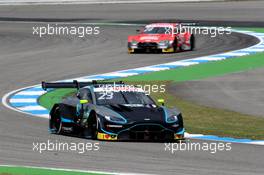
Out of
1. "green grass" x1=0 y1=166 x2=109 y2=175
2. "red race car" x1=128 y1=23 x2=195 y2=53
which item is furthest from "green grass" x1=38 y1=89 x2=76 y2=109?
"red race car" x1=128 y1=23 x2=195 y2=53

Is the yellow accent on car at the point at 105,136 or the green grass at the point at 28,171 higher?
the green grass at the point at 28,171

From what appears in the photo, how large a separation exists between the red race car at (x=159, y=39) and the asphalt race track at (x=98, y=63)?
44 centimetres

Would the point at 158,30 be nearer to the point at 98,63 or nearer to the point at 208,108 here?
the point at 98,63

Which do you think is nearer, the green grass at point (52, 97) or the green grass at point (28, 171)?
the green grass at point (28, 171)

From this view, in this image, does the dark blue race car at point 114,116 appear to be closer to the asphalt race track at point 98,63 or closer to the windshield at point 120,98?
the windshield at point 120,98

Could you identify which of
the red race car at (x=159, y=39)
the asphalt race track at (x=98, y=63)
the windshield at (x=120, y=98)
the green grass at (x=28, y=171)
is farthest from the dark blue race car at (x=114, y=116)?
the red race car at (x=159, y=39)

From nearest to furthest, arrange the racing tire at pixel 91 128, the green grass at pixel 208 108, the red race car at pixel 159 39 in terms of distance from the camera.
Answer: the racing tire at pixel 91 128, the green grass at pixel 208 108, the red race car at pixel 159 39

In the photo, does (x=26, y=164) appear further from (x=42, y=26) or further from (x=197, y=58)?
(x=42, y=26)

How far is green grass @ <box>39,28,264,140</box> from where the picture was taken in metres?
19.6

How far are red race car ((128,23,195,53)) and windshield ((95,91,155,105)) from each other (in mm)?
18152

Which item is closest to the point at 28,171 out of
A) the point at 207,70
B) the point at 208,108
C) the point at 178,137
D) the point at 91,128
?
the point at 91,128

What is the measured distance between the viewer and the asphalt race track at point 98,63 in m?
15.4

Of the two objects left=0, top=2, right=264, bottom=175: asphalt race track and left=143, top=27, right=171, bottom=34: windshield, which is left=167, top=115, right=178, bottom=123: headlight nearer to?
left=0, top=2, right=264, bottom=175: asphalt race track

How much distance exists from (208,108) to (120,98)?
4716 mm
